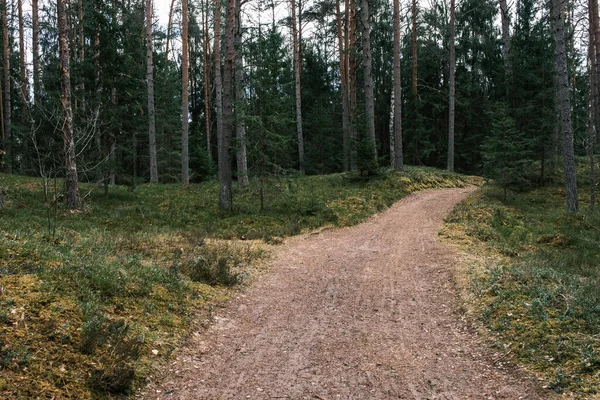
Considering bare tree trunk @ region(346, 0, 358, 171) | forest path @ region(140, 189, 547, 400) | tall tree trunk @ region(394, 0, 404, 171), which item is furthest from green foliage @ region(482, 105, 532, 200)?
forest path @ region(140, 189, 547, 400)

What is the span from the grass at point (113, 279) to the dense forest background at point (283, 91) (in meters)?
1.72

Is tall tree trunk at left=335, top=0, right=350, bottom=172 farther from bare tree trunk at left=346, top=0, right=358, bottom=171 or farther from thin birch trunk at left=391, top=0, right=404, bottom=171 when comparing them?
thin birch trunk at left=391, top=0, right=404, bottom=171

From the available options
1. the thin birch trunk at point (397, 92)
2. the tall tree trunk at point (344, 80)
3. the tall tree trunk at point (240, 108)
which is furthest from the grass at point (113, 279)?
the tall tree trunk at point (344, 80)

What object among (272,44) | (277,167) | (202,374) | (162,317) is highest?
(272,44)

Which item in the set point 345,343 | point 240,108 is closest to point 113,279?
point 345,343

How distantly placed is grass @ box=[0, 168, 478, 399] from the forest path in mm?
509

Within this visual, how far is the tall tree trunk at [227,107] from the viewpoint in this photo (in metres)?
14.1

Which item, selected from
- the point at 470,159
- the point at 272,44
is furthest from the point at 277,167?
the point at 470,159

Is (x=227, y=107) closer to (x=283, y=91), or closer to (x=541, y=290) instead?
(x=283, y=91)

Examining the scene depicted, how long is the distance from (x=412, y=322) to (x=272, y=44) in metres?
12.2

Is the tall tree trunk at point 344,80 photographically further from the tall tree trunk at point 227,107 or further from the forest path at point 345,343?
the forest path at point 345,343

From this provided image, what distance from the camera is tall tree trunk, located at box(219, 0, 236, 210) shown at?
14078 mm

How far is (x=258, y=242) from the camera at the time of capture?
11688 millimetres

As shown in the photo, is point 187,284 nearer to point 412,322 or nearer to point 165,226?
point 412,322
